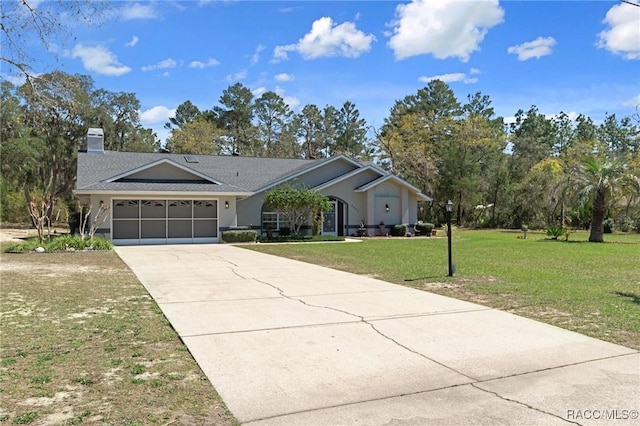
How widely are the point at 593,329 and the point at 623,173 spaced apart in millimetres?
20596

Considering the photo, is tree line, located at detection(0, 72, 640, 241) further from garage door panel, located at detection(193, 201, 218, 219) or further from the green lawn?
the green lawn

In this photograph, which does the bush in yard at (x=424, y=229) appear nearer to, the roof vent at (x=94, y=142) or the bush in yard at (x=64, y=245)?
the bush in yard at (x=64, y=245)

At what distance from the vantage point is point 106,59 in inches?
328

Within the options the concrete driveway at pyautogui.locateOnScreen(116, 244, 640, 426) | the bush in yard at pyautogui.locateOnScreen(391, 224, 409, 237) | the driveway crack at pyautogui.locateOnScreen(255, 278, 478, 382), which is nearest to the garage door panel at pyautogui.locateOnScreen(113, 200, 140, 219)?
the bush in yard at pyautogui.locateOnScreen(391, 224, 409, 237)

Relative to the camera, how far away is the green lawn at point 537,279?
6.86m

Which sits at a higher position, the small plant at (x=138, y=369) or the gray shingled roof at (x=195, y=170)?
the gray shingled roof at (x=195, y=170)

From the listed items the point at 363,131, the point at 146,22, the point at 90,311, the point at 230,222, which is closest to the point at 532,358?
the point at 90,311

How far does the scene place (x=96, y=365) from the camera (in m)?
4.79

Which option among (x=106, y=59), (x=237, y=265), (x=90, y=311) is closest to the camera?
(x=90, y=311)

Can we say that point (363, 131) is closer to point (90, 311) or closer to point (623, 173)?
point (623, 173)

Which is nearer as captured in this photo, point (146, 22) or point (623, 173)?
point (146, 22)

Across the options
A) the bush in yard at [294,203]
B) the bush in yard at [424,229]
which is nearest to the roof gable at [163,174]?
the bush in yard at [294,203]

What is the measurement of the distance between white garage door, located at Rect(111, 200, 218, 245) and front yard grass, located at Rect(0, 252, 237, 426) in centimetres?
1449

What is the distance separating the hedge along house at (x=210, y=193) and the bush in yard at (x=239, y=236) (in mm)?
812
